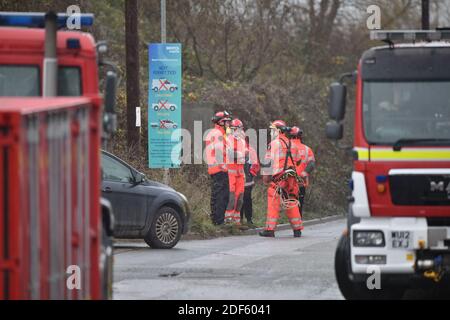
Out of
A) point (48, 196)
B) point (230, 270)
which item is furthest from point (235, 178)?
point (48, 196)

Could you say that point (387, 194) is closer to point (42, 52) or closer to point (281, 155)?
point (42, 52)

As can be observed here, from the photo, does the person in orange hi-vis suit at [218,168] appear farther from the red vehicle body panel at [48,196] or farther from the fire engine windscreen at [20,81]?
the red vehicle body panel at [48,196]

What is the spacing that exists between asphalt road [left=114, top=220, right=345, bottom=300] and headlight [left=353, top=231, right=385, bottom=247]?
1.06 m

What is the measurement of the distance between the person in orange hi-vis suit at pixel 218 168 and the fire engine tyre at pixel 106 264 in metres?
12.1

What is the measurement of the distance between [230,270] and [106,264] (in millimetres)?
5357

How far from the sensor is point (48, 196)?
824 centimetres

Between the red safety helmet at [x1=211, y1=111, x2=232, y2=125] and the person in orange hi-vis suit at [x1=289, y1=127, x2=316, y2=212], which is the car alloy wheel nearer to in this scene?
the person in orange hi-vis suit at [x1=289, y1=127, x2=316, y2=212]

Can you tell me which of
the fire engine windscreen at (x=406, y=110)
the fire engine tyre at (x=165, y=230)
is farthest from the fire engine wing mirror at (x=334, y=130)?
the fire engine tyre at (x=165, y=230)

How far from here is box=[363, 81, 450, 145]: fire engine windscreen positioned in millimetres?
12375

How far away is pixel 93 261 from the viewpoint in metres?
9.37

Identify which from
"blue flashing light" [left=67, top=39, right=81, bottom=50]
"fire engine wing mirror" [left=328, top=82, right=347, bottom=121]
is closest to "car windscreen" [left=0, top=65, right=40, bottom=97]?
"blue flashing light" [left=67, top=39, right=81, bottom=50]

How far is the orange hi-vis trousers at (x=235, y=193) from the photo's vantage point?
23.2 metres

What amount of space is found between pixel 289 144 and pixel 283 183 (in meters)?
0.69

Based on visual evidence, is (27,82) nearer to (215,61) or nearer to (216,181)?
(216,181)
